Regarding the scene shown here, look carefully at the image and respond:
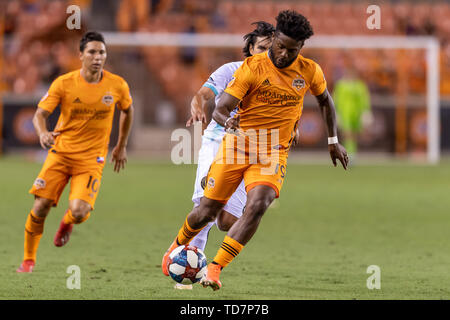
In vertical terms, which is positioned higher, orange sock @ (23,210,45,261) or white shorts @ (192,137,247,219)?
white shorts @ (192,137,247,219)

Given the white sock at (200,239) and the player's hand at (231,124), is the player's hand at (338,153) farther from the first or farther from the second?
the white sock at (200,239)

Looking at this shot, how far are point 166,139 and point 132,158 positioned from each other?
1105 millimetres

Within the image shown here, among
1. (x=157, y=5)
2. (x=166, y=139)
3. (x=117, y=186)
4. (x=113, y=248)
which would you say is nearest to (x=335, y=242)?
(x=113, y=248)

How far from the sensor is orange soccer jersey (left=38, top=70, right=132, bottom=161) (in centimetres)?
746

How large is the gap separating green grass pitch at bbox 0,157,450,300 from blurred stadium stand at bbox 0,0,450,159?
708cm

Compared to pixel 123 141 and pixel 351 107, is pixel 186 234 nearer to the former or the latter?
pixel 123 141

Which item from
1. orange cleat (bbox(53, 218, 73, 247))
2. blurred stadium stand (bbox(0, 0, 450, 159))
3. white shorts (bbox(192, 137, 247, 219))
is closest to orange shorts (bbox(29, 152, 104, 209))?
orange cleat (bbox(53, 218, 73, 247))

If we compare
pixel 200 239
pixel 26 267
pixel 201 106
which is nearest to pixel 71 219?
pixel 26 267

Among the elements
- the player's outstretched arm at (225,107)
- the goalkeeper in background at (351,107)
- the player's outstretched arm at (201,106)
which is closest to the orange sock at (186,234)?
the player's outstretched arm at (201,106)

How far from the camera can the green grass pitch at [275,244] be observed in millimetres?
6223

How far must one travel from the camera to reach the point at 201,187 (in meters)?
6.95

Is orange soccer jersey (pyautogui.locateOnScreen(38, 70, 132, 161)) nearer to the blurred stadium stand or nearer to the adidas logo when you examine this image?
the adidas logo

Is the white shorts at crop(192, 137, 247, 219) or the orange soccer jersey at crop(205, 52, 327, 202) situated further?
the white shorts at crop(192, 137, 247, 219)

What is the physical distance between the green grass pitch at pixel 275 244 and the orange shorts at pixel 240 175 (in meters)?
0.73
